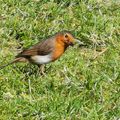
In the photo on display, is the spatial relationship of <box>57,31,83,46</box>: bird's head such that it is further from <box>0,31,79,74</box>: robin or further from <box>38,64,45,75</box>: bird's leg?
<box>38,64,45,75</box>: bird's leg

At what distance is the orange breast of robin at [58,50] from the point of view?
25.9 feet

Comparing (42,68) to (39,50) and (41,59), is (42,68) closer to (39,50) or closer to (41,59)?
(41,59)

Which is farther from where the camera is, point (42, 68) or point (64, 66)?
point (64, 66)

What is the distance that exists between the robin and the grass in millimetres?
169

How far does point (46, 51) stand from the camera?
795 centimetres

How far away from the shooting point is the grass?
275 inches

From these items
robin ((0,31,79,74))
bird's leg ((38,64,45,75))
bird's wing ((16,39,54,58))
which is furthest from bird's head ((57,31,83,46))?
bird's leg ((38,64,45,75))

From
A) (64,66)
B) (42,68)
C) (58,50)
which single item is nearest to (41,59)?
(42,68)

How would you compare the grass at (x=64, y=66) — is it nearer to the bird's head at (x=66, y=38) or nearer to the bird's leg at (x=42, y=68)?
the bird's leg at (x=42, y=68)

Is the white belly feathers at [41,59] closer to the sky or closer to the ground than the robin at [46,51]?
closer to the ground

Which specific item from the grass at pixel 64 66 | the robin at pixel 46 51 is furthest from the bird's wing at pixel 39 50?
the grass at pixel 64 66

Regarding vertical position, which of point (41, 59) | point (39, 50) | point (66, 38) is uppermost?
point (66, 38)

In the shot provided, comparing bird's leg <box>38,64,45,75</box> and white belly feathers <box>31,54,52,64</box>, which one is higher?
white belly feathers <box>31,54,52,64</box>

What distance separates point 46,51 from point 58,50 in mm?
159
